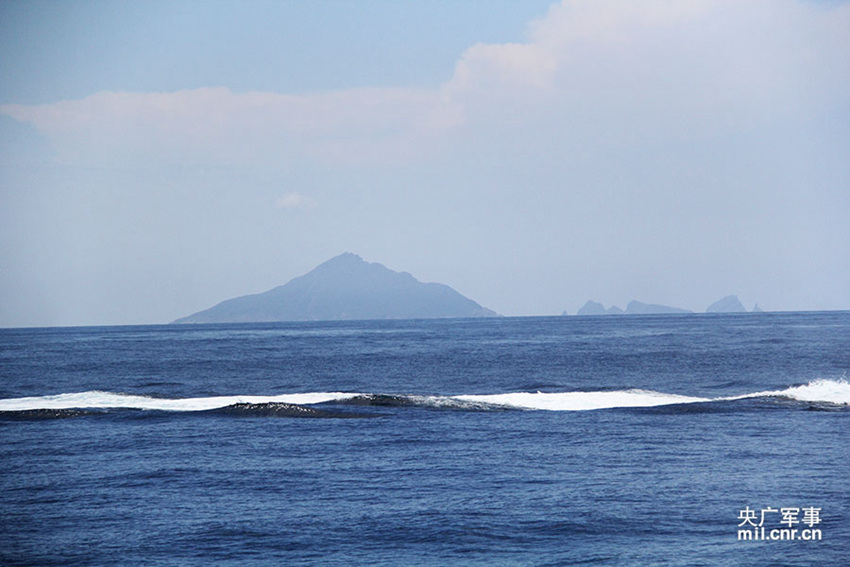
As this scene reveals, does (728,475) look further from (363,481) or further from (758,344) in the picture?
(758,344)

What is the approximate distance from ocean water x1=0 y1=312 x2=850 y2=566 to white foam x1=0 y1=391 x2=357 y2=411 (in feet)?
0.90

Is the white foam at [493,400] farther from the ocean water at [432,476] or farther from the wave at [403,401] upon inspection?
the ocean water at [432,476]

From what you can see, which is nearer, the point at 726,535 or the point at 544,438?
the point at 726,535

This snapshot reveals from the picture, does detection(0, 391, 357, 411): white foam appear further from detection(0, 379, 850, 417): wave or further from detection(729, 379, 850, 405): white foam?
detection(729, 379, 850, 405): white foam

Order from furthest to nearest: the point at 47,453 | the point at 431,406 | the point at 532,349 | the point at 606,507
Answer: the point at 532,349, the point at 431,406, the point at 47,453, the point at 606,507

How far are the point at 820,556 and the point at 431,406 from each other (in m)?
26.8

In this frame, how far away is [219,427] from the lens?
37438mm

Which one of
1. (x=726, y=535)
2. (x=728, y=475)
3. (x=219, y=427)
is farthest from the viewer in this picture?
(x=219, y=427)

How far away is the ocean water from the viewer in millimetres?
19109

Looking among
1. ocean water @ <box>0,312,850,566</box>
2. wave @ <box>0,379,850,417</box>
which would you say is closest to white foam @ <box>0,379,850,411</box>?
wave @ <box>0,379,850,417</box>

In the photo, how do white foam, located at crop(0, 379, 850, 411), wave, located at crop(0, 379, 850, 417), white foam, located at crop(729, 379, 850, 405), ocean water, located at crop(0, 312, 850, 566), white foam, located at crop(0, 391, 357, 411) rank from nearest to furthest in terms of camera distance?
ocean water, located at crop(0, 312, 850, 566) < wave, located at crop(0, 379, 850, 417) < white foam, located at crop(729, 379, 850, 405) < white foam, located at crop(0, 379, 850, 411) < white foam, located at crop(0, 391, 357, 411)

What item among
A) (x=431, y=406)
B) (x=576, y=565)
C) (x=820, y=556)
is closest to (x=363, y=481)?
(x=576, y=565)

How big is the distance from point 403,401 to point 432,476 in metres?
18.7

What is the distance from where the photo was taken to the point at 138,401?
47.0 m
